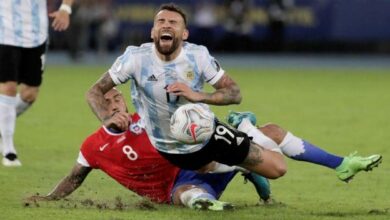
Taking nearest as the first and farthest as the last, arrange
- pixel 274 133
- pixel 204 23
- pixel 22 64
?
1. pixel 274 133
2. pixel 22 64
3. pixel 204 23

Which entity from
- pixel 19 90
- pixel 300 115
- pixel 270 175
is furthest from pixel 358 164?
pixel 300 115

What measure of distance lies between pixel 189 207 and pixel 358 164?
49.5 inches

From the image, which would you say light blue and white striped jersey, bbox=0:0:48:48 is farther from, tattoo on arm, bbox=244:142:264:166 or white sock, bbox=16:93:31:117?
tattoo on arm, bbox=244:142:264:166

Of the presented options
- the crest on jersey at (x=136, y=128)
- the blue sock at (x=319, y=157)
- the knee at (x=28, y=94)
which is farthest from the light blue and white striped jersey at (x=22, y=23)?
the blue sock at (x=319, y=157)

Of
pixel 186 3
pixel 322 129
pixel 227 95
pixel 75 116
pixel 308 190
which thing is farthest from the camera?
pixel 186 3

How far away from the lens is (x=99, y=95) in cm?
823

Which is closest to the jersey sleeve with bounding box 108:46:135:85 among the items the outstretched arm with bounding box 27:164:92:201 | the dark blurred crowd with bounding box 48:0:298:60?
the outstretched arm with bounding box 27:164:92:201

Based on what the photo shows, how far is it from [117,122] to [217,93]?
73 centimetres

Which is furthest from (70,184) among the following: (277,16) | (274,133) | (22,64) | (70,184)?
(277,16)

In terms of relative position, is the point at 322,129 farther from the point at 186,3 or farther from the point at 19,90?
the point at 186,3

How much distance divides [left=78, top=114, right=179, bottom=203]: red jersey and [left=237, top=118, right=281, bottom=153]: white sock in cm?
60

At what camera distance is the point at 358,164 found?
324 inches

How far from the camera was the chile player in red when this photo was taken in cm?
852

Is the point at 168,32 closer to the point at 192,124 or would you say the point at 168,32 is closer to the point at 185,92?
the point at 185,92
